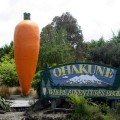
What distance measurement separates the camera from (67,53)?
3406cm

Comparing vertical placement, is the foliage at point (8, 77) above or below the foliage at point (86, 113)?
above

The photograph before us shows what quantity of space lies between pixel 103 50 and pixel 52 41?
640 centimetres

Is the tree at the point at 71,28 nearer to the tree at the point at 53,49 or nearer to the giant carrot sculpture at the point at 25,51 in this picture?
the tree at the point at 53,49

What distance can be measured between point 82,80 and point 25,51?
9178 mm

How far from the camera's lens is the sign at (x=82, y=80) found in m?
14.7

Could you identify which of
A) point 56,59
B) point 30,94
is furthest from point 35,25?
point 56,59

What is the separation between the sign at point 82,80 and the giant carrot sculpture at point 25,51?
339 inches

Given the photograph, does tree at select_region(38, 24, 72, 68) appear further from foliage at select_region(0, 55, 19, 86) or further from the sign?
the sign

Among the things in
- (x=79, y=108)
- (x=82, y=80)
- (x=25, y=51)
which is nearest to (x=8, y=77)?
(x=25, y=51)

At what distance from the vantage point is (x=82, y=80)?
582 inches

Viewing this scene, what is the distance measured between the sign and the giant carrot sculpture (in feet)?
28.3

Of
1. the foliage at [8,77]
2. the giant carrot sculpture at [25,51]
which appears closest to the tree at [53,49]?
the foliage at [8,77]

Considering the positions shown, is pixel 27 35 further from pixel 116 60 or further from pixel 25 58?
pixel 116 60

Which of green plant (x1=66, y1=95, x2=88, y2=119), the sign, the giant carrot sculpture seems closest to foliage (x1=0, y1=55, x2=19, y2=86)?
the giant carrot sculpture
